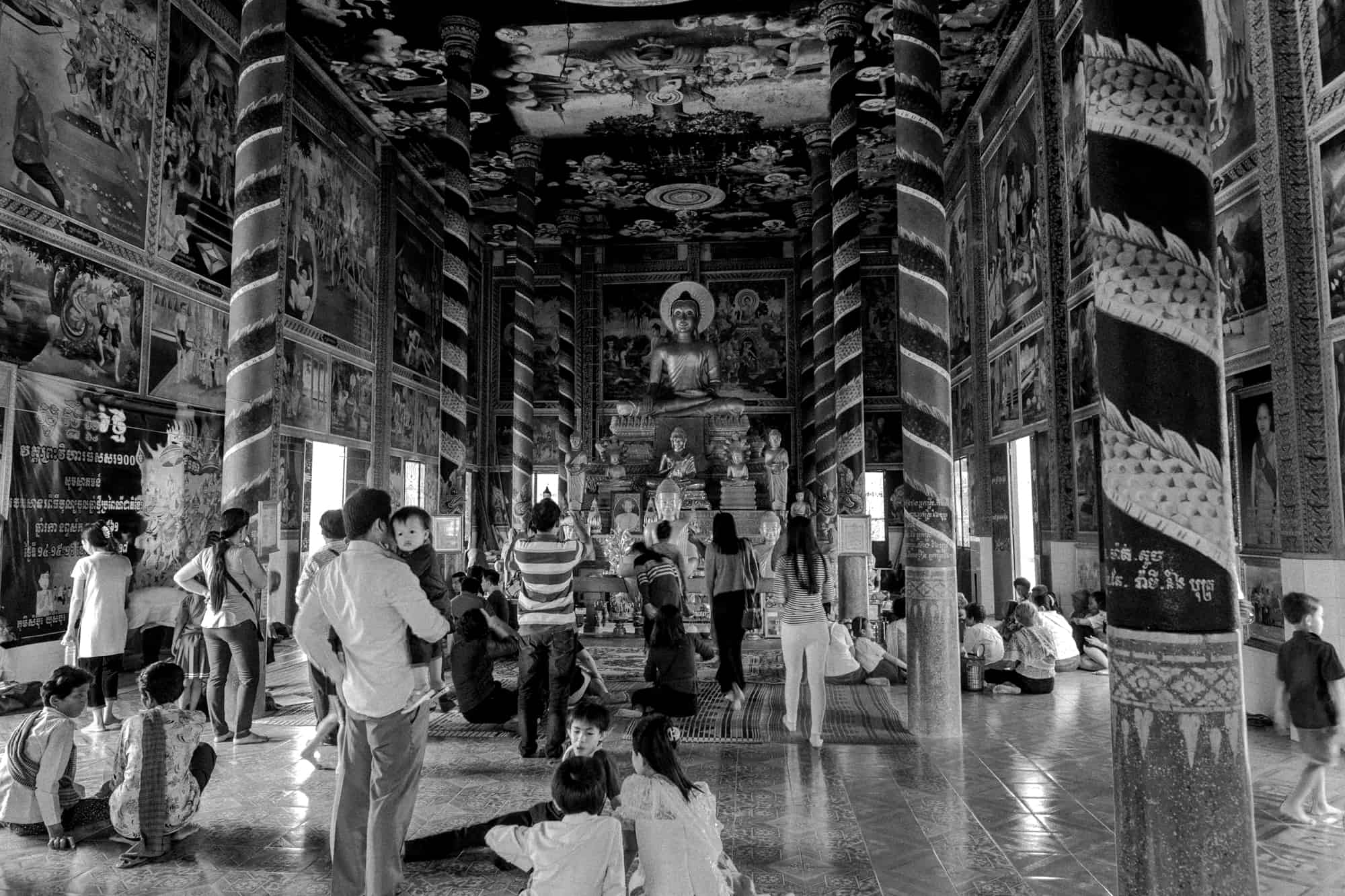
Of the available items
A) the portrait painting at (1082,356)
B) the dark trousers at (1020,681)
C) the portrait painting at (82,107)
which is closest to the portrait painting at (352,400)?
the portrait painting at (82,107)

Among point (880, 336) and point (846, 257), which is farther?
point (880, 336)

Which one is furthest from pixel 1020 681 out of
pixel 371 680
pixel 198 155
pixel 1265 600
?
pixel 198 155

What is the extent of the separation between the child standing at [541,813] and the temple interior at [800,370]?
160 mm

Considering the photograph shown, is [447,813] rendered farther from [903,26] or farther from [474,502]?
[474,502]

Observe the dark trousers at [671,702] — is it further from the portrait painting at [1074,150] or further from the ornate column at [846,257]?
the portrait painting at [1074,150]

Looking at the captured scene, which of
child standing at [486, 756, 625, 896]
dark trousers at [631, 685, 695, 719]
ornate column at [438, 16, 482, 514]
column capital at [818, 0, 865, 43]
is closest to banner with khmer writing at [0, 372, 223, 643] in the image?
ornate column at [438, 16, 482, 514]

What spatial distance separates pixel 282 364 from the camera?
500 inches

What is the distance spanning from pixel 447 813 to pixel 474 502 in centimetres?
1790

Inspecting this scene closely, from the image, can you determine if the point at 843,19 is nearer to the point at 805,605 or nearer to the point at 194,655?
the point at 805,605

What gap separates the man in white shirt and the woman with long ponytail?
280 cm

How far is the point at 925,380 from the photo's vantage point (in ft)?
21.4

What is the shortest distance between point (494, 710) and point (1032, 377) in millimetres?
9659

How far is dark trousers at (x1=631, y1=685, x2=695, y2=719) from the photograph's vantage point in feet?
20.1

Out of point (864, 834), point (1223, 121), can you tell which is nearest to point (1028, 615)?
point (864, 834)
